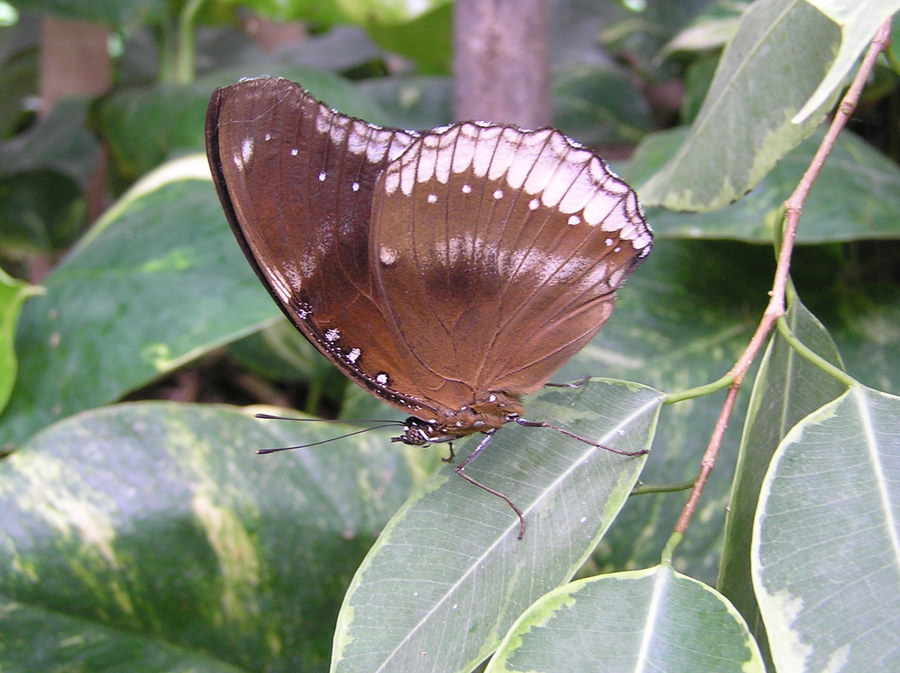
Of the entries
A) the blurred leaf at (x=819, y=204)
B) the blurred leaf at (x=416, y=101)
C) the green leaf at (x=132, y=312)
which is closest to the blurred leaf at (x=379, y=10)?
the blurred leaf at (x=416, y=101)

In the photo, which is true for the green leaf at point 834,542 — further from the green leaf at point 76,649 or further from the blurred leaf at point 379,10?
the blurred leaf at point 379,10

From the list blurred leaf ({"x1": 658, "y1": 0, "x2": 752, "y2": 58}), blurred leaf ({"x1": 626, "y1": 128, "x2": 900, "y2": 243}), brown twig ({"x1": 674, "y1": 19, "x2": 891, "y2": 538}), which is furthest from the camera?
blurred leaf ({"x1": 658, "y1": 0, "x2": 752, "y2": 58})

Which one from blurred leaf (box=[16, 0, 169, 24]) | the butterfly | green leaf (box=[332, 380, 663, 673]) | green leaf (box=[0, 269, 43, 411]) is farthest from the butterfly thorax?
blurred leaf (box=[16, 0, 169, 24])

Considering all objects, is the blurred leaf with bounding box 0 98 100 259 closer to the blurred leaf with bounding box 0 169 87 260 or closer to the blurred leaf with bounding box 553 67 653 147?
the blurred leaf with bounding box 0 169 87 260

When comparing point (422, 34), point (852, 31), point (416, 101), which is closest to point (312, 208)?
point (852, 31)

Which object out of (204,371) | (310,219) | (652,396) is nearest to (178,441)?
(310,219)

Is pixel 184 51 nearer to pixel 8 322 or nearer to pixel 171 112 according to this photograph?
pixel 171 112
